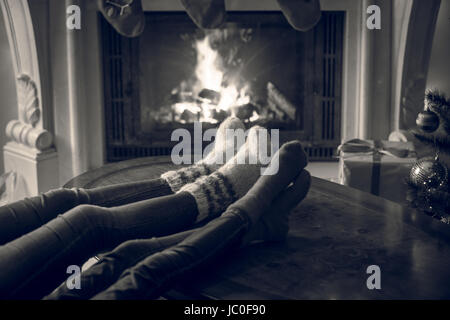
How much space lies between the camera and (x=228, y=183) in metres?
1.49

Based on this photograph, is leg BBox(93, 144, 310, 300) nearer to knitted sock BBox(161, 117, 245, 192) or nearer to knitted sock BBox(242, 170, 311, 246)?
knitted sock BBox(242, 170, 311, 246)

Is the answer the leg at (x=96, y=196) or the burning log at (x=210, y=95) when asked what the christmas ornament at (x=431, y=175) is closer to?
the leg at (x=96, y=196)

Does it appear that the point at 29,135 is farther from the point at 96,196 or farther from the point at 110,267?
the point at 110,267

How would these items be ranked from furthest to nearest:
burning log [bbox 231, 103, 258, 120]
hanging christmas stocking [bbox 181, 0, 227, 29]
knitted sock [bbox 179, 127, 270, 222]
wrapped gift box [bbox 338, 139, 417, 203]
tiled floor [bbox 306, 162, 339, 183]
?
1. burning log [bbox 231, 103, 258, 120]
2. tiled floor [bbox 306, 162, 339, 183]
3. wrapped gift box [bbox 338, 139, 417, 203]
4. hanging christmas stocking [bbox 181, 0, 227, 29]
5. knitted sock [bbox 179, 127, 270, 222]

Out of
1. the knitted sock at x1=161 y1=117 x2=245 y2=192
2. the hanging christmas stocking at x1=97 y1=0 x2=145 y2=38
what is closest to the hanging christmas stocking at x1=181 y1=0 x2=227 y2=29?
the hanging christmas stocking at x1=97 y1=0 x2=145 y2=38

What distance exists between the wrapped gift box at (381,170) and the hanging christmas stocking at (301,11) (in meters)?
0.66

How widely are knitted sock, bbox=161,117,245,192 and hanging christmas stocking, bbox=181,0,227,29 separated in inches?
26.8

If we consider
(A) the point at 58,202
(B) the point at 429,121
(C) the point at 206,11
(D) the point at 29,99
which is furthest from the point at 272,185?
(D) the point at 29,99

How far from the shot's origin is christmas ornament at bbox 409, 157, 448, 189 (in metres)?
2.13

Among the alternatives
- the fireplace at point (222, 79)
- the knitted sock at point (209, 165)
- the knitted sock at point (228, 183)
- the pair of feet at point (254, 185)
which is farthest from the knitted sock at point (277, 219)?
the fireplace at point (222, 79)

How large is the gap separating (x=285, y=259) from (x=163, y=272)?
29 centimetres

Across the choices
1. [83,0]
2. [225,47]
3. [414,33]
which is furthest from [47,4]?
[414,33]

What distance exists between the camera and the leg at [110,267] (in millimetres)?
1027

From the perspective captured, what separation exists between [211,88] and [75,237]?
264 cm
